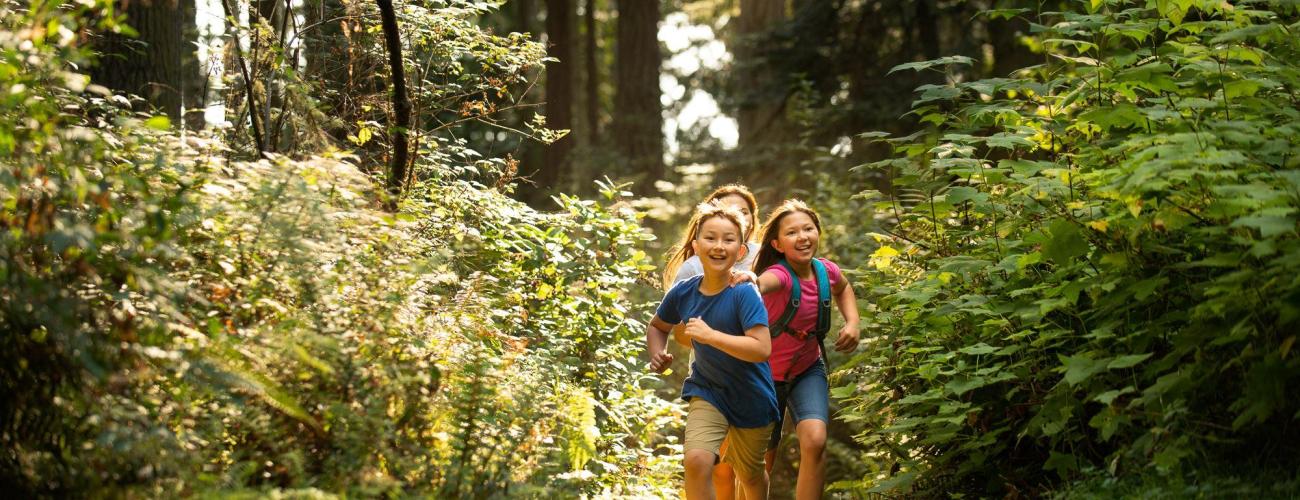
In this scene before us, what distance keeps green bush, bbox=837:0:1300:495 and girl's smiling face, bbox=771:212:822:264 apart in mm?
617

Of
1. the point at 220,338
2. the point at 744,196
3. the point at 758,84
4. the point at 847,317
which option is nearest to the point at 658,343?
the point at 847,317

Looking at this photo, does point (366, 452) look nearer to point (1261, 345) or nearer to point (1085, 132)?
point (1261, 345)

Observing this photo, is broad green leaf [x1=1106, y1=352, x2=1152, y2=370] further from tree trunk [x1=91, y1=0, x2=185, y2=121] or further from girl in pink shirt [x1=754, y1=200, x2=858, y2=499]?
tree trunk [x1=91, y1=0, x2=185, y2=121]

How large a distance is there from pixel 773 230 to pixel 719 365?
4.25 feet

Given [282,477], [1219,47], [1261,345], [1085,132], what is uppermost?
[1219,47]

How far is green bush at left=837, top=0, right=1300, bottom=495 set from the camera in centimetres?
460

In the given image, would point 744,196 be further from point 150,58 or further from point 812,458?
point 150,58

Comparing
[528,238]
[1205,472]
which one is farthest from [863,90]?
[1205,472]

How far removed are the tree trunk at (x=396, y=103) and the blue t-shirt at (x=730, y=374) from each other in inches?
78.6

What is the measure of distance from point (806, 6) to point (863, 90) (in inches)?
75.4

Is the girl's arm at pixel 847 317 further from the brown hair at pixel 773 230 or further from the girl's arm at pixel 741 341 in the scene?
the girl's arm at pixel 741 341

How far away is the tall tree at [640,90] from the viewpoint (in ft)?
75.0

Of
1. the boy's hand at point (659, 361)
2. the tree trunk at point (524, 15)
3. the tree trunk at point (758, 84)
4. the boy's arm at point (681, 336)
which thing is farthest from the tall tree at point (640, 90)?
the boy's hand at point (659, 361)

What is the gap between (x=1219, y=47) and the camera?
20.1 ft
